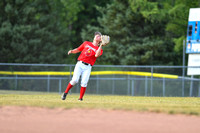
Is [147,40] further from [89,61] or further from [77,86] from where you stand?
[89,61]

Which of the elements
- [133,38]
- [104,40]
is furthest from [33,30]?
[104,40]

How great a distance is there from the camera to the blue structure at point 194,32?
1917cm

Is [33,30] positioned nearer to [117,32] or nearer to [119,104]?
[117,32]

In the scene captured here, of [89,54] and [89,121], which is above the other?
[89,54]

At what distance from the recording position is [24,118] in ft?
23.5

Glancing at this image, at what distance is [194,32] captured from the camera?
19297mm

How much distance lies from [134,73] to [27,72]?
4834 mm

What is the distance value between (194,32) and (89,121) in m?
13.4

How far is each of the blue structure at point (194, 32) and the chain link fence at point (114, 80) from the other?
3.54 feet

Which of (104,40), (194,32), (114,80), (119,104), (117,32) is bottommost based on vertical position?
(114,80)

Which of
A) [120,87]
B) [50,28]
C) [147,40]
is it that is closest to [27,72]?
[120,87]

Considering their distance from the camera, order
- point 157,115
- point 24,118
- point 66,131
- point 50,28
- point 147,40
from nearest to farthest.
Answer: point 66,131 → point 24,118 → point 157,115 → point 147,40 → point 50,28

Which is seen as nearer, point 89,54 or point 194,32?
point 89,54

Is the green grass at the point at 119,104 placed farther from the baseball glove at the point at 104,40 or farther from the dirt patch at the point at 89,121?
the baseball glove at the point at 104,40
